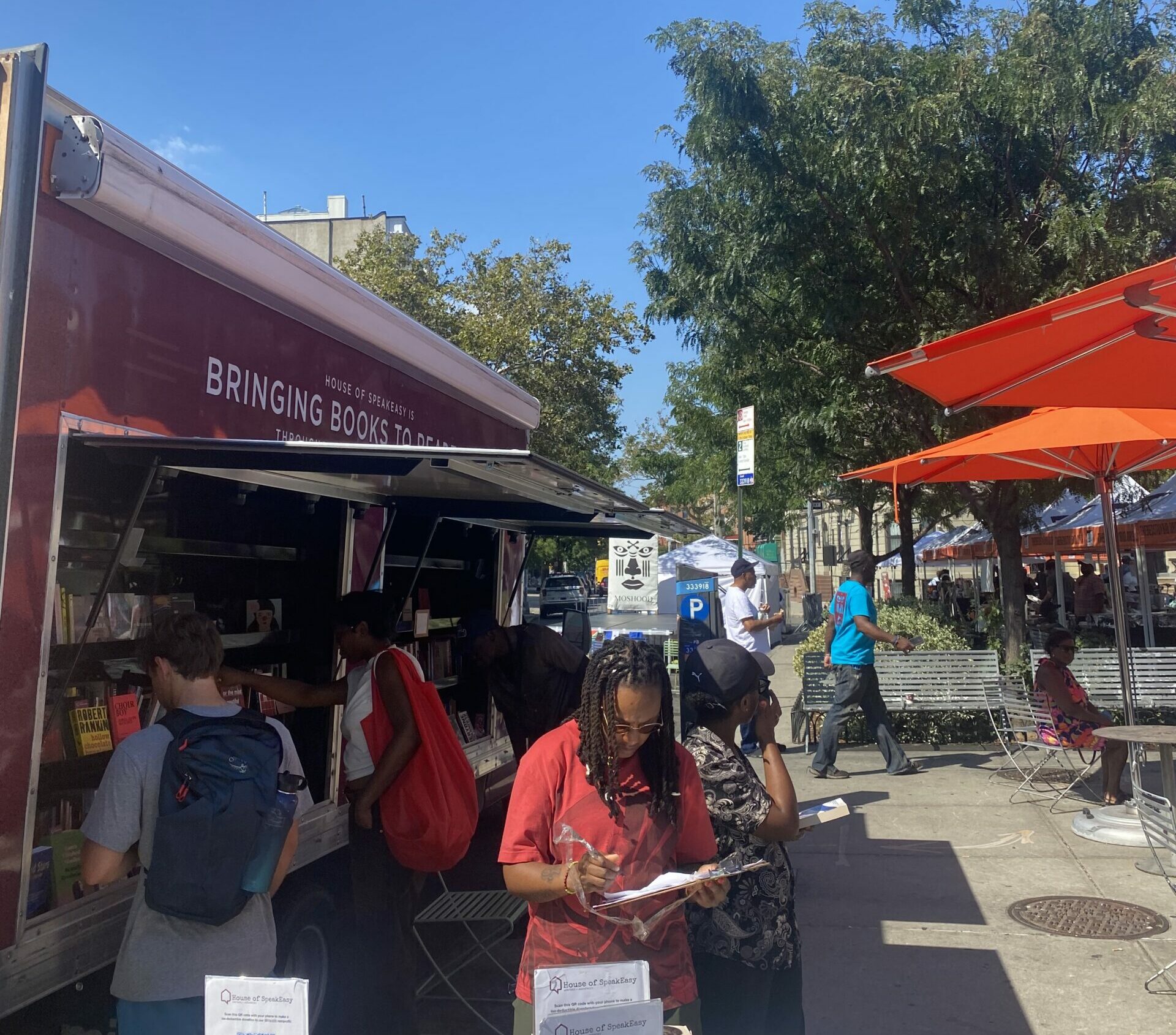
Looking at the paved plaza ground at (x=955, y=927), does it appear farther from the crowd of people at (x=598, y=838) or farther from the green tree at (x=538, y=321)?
the green tree at (x=538, y=321)

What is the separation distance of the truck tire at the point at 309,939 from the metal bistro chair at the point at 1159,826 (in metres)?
3.37

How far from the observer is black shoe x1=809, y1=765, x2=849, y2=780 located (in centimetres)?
871

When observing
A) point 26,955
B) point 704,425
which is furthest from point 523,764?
point 704,425

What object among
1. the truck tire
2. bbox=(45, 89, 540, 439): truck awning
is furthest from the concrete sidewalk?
bbox=(45, 89, 540, 439): truck awning

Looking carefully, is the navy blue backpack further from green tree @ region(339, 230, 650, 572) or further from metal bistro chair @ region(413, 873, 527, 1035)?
green tree @ region(339, 230, 650, 572)

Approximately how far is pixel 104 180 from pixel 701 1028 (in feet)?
9.34

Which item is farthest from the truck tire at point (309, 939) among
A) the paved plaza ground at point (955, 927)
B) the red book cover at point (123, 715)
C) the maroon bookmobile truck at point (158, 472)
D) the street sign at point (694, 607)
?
the street sign at point (694, 607)

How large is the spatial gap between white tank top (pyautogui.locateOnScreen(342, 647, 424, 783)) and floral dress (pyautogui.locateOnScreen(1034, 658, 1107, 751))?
5442 millimetres

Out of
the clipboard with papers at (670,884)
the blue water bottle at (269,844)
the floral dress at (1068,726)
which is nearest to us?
the clipboard with papers at (670,884)

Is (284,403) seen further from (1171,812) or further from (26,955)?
(1171,812)

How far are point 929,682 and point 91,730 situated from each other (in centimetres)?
801

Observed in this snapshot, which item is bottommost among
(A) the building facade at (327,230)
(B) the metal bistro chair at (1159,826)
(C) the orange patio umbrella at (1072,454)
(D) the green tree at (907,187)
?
(B) the metal bistro chair at (1159,826)

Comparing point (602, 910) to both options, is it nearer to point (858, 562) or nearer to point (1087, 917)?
point (1087, 917)

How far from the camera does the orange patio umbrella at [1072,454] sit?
235 inches
